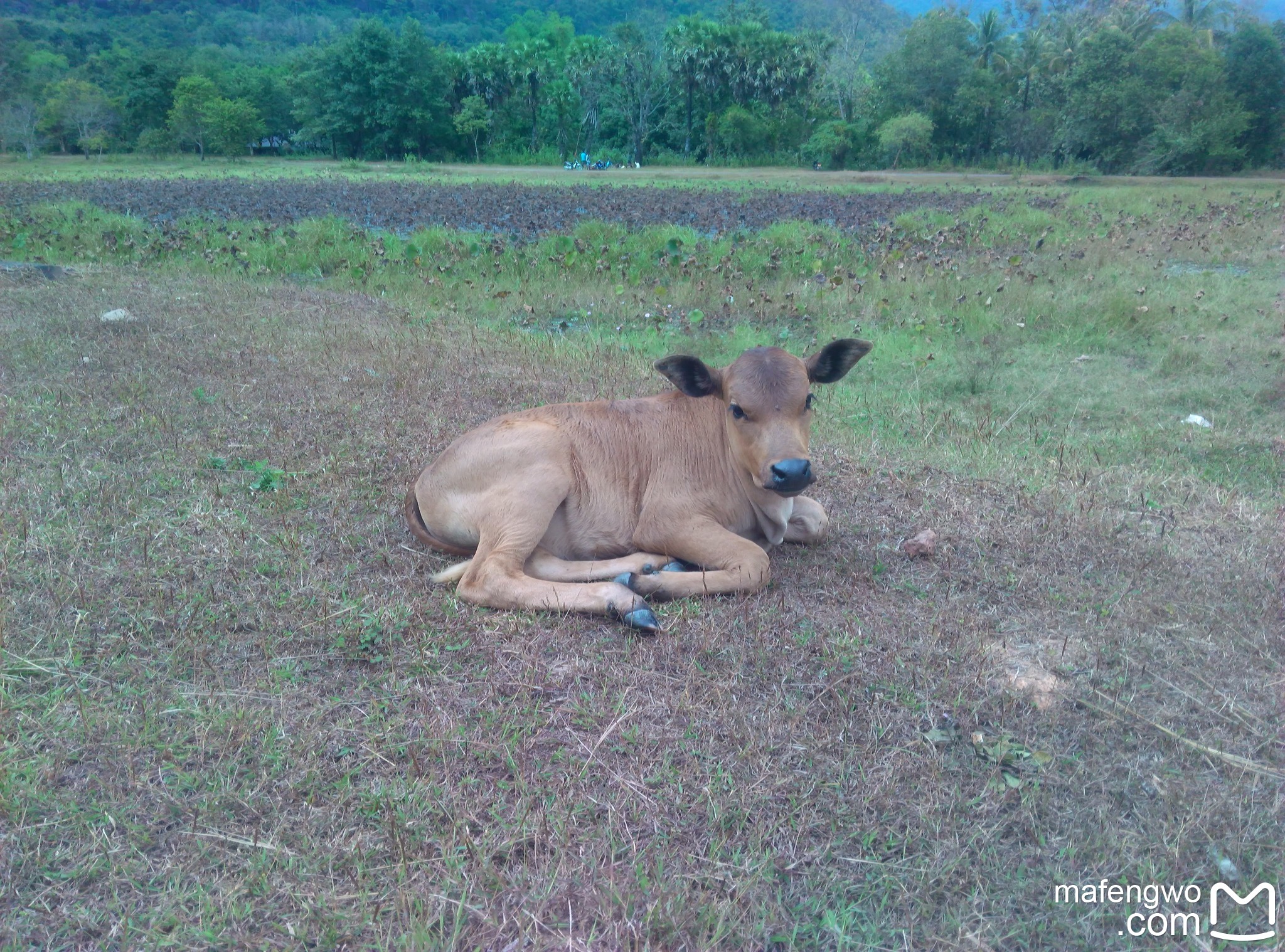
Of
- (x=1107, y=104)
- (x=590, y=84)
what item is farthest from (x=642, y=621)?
(x=590, y=84)

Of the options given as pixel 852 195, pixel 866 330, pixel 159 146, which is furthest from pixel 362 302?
pixel 159 146

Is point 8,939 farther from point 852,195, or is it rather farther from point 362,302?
point 852,195

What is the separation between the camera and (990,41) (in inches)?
2714

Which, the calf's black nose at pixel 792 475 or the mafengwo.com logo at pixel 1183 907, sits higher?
the calf's black nose at pixel 792 475

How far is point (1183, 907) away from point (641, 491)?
3253 millimetres

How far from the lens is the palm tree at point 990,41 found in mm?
62375

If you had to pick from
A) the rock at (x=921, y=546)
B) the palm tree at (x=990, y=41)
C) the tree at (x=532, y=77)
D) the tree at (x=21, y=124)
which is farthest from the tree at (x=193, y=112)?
the palm tree at (x=990, y=41)

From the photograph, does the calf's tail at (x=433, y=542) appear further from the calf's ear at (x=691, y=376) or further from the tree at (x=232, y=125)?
the tree at (x=232, y=125)

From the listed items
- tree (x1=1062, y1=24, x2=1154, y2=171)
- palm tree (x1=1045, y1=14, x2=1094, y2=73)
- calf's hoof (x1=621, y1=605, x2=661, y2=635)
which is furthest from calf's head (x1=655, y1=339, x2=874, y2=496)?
palm tree (x1=1045, y1=14, x2=1094, y2=73)

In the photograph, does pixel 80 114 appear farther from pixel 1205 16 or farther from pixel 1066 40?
pixel 1066 40

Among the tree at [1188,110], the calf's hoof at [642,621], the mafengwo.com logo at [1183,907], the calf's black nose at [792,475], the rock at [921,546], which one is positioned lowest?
the rock at [921,546]

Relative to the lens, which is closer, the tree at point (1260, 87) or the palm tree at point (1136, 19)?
the tree at point (1260, 87)

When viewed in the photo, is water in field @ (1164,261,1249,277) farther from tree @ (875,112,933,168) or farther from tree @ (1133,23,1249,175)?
tree @ (875,112,933,168)

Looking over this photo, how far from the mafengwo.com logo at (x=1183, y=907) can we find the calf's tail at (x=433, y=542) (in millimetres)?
3114
